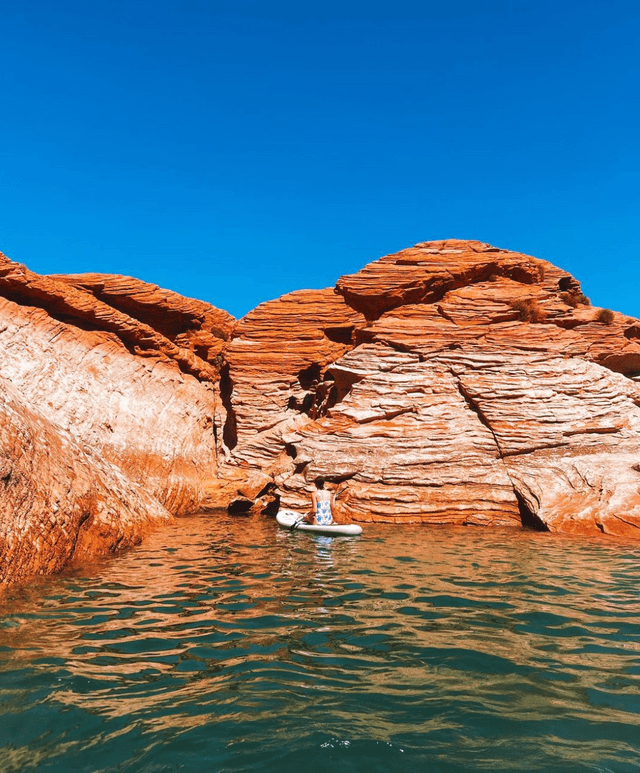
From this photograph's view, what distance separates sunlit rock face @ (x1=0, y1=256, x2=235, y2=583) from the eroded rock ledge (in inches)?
2.8

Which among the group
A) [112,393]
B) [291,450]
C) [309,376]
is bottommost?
[291,450]

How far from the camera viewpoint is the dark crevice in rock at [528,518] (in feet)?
52.1

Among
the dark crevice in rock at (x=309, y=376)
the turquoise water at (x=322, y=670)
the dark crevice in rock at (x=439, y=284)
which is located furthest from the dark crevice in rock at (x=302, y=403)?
the turquoise water at (x=322, y=670)

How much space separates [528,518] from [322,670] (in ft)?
44.3

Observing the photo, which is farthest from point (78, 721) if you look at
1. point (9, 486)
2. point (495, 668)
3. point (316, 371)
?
point (316, 371)

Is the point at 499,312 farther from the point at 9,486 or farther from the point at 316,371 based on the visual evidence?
the point at 9,486

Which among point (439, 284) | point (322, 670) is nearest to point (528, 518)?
point (439, 284)

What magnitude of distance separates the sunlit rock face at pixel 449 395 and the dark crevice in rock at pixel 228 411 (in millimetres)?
347

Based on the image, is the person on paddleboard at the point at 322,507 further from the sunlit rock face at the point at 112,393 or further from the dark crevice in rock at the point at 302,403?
the dark crevice in rock at the point at 302,403

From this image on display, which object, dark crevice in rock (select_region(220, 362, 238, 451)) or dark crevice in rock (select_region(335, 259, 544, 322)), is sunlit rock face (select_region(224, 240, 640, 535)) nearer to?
dark crevice in rock (select_region(335, 259, 544, 322))

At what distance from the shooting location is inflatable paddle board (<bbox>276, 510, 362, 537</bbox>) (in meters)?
14.8

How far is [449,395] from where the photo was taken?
20.4 metres

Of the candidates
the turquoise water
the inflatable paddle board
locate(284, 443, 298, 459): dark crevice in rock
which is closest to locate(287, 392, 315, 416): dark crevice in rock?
locate(284, 443, 298, 459): dark crevice in rock

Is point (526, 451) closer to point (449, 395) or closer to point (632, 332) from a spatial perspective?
point (449, 395)
